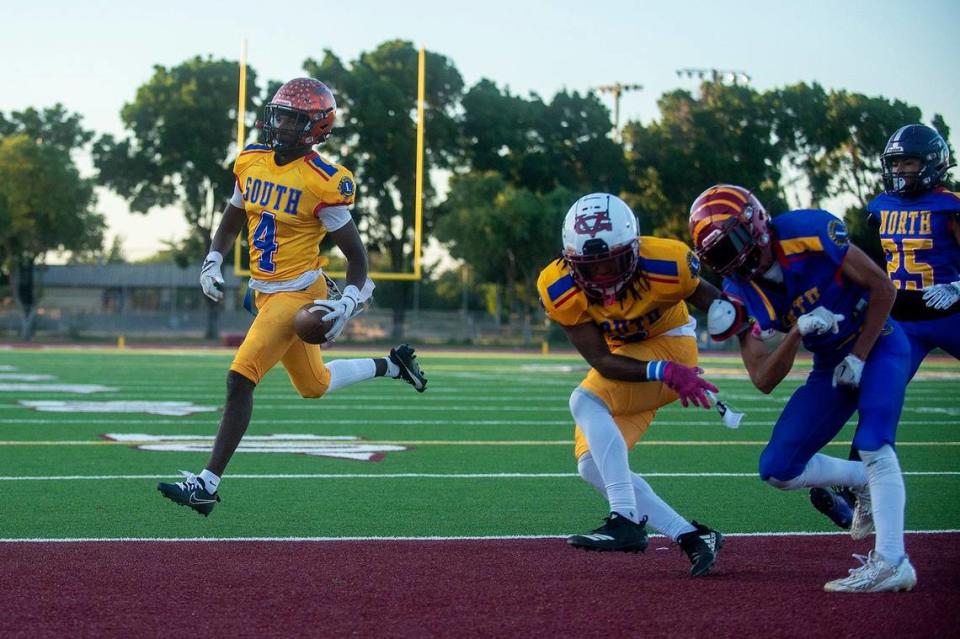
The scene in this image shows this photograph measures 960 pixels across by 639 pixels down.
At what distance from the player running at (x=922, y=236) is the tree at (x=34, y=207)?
3851 centimetres

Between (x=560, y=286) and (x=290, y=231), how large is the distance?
2020mm

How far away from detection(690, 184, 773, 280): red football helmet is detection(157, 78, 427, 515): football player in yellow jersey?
89.5 inches

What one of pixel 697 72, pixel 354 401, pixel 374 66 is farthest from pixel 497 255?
pixel 354 401

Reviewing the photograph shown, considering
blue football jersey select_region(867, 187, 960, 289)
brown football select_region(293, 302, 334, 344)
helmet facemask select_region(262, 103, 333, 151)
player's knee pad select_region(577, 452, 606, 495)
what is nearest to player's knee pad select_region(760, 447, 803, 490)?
player's knee pad select_region(577, 452, 606, 495)

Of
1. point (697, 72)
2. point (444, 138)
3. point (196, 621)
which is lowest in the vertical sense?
point (196, 621)

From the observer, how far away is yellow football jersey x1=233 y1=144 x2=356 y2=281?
21.7ft

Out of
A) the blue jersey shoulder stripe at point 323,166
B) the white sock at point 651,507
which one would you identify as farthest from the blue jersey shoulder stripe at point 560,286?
the blue jersey shoulder stripe at point 323,166

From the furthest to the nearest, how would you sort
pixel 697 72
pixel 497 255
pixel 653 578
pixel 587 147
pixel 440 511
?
pixel 697 72 < pixel 587 147 < pixel 497 255 < pixel 440 511 < pixel 653 578

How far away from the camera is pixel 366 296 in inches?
275

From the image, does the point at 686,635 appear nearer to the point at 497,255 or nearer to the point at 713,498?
the point at 713,498

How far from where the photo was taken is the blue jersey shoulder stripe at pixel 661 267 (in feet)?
17.1

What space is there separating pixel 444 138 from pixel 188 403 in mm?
28673

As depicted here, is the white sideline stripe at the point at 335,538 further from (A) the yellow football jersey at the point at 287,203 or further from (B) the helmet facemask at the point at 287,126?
(B) the helmet facemask at the point at 287,126

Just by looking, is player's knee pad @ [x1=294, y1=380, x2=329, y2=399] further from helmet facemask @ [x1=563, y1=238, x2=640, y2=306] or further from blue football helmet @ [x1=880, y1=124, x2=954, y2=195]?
blue football helmet @ [x1=880, y1=124, x2=954, y2=195]
